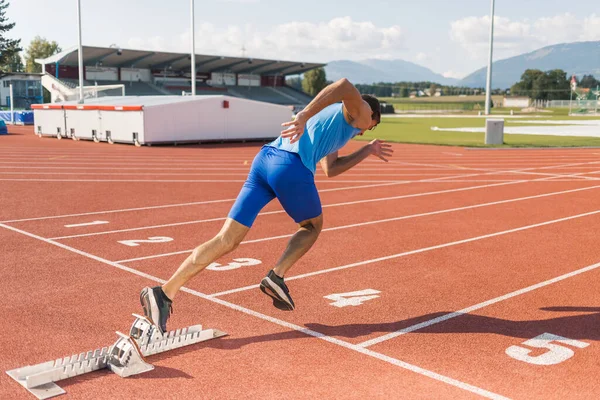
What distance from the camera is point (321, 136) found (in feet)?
15.9

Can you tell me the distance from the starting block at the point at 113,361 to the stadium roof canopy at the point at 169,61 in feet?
209

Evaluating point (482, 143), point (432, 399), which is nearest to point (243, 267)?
point (432, 399)

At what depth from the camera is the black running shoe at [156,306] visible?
14.9 ft

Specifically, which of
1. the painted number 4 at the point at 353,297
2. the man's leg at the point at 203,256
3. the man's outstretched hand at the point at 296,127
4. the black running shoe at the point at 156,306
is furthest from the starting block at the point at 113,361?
the man's outstretched hand at the point at 296,127

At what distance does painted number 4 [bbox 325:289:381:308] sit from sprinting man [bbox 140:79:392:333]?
0.82 m

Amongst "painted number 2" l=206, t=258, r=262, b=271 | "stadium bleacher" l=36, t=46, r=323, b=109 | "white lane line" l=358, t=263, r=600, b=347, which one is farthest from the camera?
"stadium bleacher" l=36, t=46, r=323, b=109

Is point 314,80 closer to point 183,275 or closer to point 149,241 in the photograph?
point 149,241

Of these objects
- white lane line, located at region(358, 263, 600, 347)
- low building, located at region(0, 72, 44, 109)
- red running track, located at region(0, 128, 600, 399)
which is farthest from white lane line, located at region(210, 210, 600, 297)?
low building, located at region(0, 72, 44, 109)

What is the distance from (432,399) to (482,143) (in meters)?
24.6

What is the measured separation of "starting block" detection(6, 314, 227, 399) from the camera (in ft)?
12.7

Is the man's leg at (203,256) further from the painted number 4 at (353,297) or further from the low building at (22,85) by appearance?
the low building at (22,85)

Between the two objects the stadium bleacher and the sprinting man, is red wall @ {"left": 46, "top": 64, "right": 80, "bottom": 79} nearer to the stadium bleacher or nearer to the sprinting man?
the stadium bleacher

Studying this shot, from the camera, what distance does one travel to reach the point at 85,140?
31156 millimetres

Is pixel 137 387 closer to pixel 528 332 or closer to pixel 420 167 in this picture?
pixel 528 332
